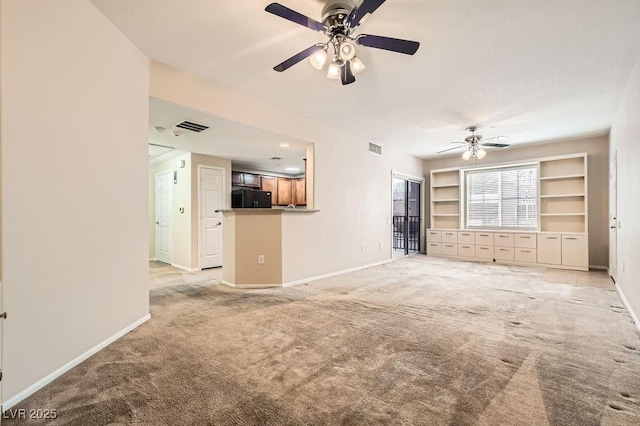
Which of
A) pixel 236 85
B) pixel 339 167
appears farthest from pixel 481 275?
pixel 236 85

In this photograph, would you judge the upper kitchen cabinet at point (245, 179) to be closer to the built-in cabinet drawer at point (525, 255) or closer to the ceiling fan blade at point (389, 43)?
the ceiling fan blade at point (389, 43)

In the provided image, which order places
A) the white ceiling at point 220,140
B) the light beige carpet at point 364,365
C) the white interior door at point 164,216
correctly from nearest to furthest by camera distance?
the light beige carpet at point 364,365
the white ceiling at point 220,140
the white interior door at point 164,216

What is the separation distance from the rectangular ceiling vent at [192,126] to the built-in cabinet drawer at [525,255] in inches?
264

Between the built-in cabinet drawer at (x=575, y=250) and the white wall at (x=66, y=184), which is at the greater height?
the white wall at (x=66, y=184)

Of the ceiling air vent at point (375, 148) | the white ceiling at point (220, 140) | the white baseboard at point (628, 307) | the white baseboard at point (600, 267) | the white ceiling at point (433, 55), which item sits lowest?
the white baseboard at point (600, 267)

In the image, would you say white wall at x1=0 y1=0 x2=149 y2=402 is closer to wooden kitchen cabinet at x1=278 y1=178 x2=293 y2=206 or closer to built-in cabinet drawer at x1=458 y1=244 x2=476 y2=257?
wooden kitchen cabinet at x1=278 y1=178 x2=293 y2=206

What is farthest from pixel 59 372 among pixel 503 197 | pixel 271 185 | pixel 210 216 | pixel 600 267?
pixel 600 267

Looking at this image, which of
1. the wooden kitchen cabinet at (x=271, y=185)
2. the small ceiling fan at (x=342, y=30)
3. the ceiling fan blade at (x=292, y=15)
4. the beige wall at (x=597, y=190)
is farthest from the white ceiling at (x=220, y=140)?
the beige wall at (x=597, y=190)

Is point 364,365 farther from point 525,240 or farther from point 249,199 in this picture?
point 525,240

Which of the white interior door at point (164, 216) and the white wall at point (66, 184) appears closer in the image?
the white wall at point (66, 184)

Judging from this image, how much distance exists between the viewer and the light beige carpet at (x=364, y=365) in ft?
5.24

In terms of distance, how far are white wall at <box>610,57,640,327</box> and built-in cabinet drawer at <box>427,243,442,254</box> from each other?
3.59 metres

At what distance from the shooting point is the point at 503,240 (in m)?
6.64

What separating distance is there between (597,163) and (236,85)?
6.99 m
